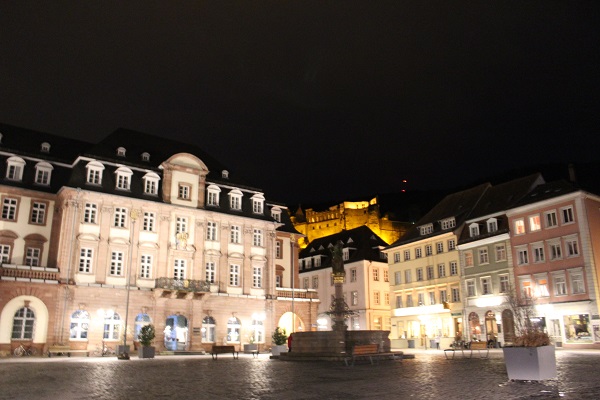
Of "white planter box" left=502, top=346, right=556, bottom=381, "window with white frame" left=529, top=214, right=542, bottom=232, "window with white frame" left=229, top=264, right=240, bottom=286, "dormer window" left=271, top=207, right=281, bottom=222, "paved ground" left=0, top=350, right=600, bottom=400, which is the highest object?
"dormer window" left=271, top=207, right=281, bottom=222

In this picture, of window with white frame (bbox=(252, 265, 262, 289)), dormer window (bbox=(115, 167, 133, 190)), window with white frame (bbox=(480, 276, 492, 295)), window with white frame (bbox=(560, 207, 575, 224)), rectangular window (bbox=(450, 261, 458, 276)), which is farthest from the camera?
rectangular window (bbox=(450, 261, 458, 276))

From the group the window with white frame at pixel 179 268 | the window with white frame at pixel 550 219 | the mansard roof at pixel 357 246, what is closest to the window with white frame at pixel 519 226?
the window with white frame at pixel 550 219

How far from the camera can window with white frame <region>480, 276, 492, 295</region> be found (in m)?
50.3

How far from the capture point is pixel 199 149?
197 ft

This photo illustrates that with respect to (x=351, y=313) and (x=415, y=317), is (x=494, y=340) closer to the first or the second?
(x=415, y=317)

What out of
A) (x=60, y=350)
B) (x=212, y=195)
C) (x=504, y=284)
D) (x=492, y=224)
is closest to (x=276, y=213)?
(x=212, y=195)

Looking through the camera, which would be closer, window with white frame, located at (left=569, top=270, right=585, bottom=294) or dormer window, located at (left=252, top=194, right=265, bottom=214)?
window with white frame, located at (left=569, top=270, right=585, bottom=294)

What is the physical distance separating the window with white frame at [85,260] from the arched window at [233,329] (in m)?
13.4

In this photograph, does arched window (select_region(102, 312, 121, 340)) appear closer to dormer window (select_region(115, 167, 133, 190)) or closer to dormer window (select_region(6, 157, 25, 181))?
dormer window (select_region(115, 167, 133, 190))

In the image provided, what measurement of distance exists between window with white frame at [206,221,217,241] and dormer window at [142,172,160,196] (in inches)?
229

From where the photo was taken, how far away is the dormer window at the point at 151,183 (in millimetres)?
48562

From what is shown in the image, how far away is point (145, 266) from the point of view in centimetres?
4672

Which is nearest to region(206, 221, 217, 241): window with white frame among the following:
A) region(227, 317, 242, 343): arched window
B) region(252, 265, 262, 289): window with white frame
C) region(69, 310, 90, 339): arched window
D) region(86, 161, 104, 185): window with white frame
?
region(252, 265, 262, 289): window with white frame

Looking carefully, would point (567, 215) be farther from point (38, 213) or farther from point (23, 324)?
point (38, 213)
